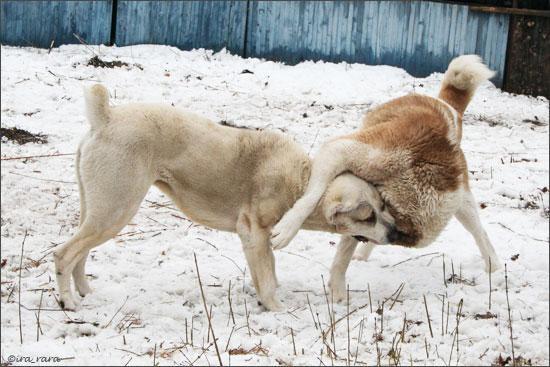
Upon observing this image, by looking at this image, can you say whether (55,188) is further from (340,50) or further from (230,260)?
(340,50)

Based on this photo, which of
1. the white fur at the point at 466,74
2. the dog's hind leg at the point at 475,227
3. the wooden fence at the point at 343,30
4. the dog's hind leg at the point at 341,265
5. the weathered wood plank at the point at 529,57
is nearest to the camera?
the dog's hind leg at the point at 341,265

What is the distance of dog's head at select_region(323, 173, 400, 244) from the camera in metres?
5.30

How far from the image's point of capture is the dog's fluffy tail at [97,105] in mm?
5098

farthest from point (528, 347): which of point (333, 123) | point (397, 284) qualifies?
point (333, 123)

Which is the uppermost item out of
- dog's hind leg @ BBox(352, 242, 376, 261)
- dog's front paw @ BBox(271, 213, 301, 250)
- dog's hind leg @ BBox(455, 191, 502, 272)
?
dog's front paw @ BBox(271, 213, 301, 250)

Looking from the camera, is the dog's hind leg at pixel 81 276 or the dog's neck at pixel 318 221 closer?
the dog's hind leg at pixel 81 276

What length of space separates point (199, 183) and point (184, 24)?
7569 millimetres

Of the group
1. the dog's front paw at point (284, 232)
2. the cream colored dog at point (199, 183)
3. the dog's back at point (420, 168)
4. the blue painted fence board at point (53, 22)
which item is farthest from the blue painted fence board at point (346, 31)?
the dog's front paw at point (284, 232)

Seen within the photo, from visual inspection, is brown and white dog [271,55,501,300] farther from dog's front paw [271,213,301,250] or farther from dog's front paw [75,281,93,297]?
dog's front paw [75,281,93,297]

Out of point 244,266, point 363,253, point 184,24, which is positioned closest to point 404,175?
point 363,253

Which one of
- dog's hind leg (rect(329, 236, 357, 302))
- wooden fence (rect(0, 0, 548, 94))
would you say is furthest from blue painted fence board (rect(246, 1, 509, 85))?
dog's hind leg (rect(329, 236, 357, 302))

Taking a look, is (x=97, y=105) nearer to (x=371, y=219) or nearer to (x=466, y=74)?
(x=371, y=219)

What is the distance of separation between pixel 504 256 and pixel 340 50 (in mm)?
6989

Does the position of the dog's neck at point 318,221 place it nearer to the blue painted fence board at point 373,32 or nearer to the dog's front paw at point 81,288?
the dog's front paw at point 81,288
